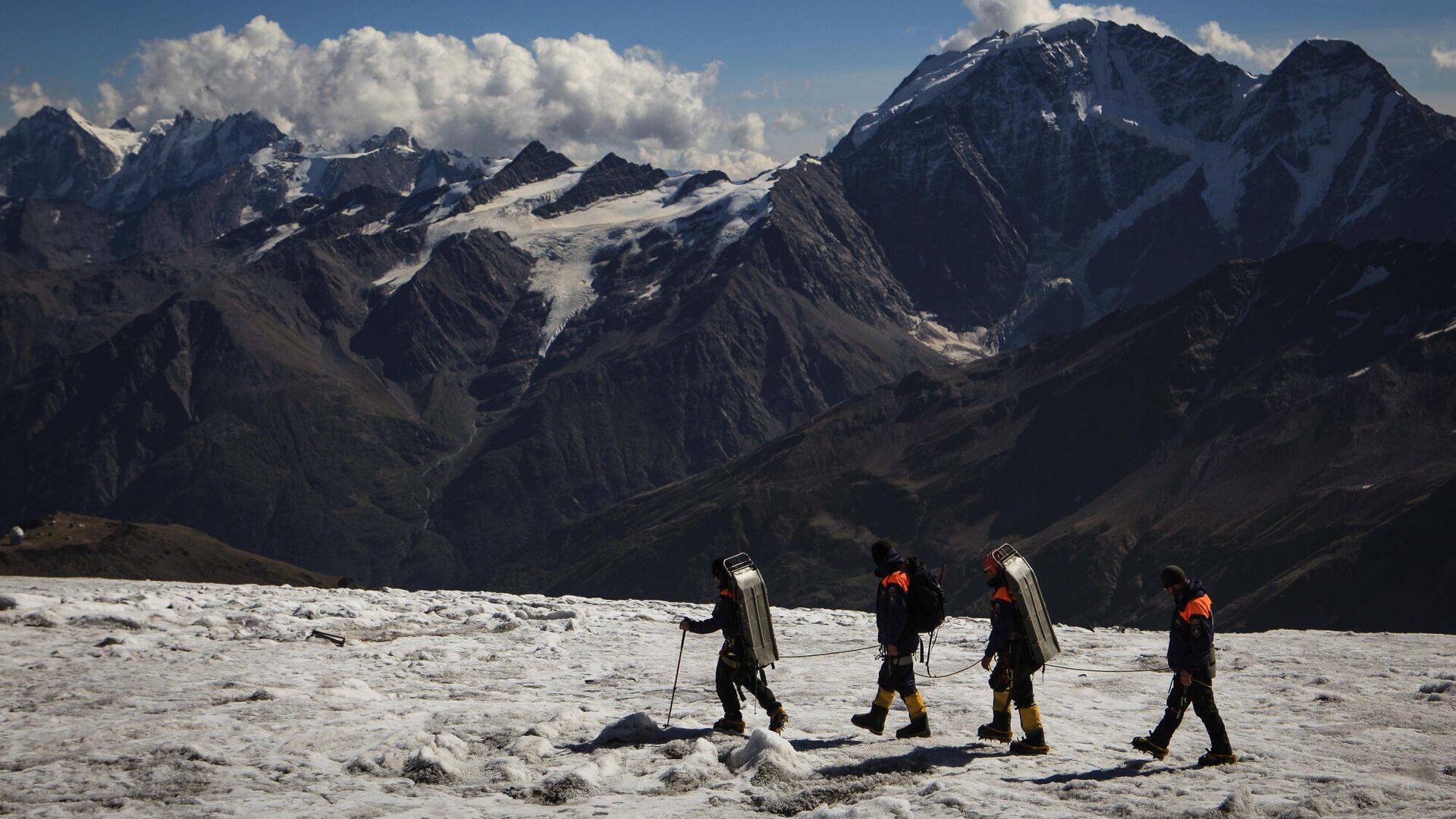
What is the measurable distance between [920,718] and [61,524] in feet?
380

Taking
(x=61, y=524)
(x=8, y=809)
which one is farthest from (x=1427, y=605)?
(x=8, y=809)

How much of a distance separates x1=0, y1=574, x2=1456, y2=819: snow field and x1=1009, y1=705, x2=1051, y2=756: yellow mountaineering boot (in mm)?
410

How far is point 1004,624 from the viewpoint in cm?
2120

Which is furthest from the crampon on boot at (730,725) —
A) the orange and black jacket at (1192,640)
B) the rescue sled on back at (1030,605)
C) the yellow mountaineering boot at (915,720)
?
the orange and black jacket at (1192,640)

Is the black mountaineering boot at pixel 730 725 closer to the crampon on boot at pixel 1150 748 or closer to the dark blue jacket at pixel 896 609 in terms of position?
the dark blue jacket at pixel 896 609

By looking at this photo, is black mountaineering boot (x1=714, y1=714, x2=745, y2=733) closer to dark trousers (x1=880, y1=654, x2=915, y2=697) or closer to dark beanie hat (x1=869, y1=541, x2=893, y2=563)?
dark trousers (x1=880, y1=654, x2=915, y2=697)

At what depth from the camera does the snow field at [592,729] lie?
18.0 meters

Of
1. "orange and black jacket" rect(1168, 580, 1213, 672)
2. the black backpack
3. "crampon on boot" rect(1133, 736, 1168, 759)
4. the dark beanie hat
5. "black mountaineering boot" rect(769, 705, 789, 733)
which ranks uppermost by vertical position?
the dark beanie hat

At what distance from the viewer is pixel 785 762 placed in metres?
19.3

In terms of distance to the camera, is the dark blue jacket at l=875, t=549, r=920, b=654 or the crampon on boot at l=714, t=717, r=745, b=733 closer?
the dark blue jacket at l=875, t=549, r=920, b=654

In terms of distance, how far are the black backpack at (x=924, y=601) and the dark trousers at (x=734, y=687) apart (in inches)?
109

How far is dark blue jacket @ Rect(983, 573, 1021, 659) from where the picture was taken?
832 inches

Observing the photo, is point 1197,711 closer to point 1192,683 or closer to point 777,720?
point 1192,683

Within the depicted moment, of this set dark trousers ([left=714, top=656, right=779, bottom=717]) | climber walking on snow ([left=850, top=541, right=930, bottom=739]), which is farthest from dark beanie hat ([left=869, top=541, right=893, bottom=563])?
dark trousers ([left=714, top=656, right=779, bottom=717])
